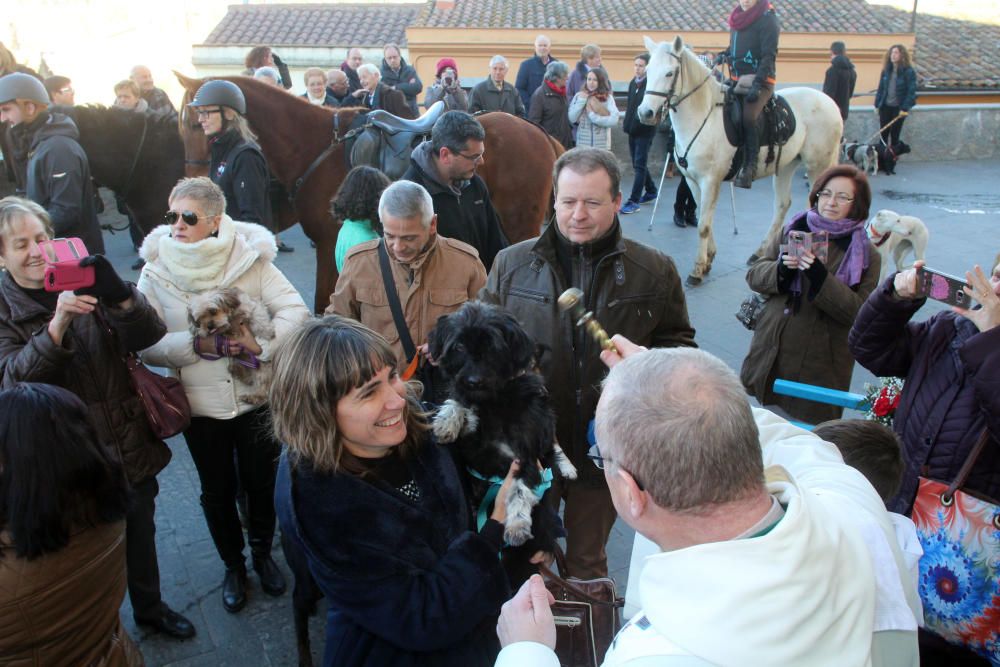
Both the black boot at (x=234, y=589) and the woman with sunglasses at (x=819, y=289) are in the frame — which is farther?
the woman with sunglasses at (x=819, y=289)

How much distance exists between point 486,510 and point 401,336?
1.26 meters

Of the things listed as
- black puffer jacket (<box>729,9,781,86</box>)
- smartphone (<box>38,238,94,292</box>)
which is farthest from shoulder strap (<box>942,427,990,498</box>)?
black puffer jacket (<box>729,9,781,86</box>)

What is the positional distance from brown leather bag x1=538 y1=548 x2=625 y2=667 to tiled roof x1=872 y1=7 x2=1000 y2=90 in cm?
2368

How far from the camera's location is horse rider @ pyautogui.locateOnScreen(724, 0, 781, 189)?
Result: 26.2ft

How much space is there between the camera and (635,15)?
23.9 metres

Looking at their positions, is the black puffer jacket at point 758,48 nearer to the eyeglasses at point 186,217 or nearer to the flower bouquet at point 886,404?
the flower bouquet at point 886,404

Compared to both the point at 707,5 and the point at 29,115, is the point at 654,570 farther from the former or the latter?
the point at 707,5

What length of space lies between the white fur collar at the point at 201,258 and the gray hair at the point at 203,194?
0.32 ft

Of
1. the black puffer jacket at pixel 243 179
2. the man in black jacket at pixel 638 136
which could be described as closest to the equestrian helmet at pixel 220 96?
the black puffer jacket at pixel 243 179

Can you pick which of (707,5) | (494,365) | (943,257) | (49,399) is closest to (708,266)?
(943,257)

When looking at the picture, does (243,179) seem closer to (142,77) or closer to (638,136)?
(142,77)

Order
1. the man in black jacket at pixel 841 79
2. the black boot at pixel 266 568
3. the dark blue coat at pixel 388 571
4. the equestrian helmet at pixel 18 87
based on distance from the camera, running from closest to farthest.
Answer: the dark blue coat at pixel 388 571, the black boot at pixel 266 568, the equestrian helmet at pixel 18 87, the man in black jacket at pixel 841 79

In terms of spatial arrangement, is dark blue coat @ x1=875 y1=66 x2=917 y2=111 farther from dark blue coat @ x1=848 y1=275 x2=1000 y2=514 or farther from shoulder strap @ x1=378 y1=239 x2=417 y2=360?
shoulder strap @ x1=378 y1=239 x2=417 y2=360

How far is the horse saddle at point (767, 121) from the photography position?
8.09 metres
